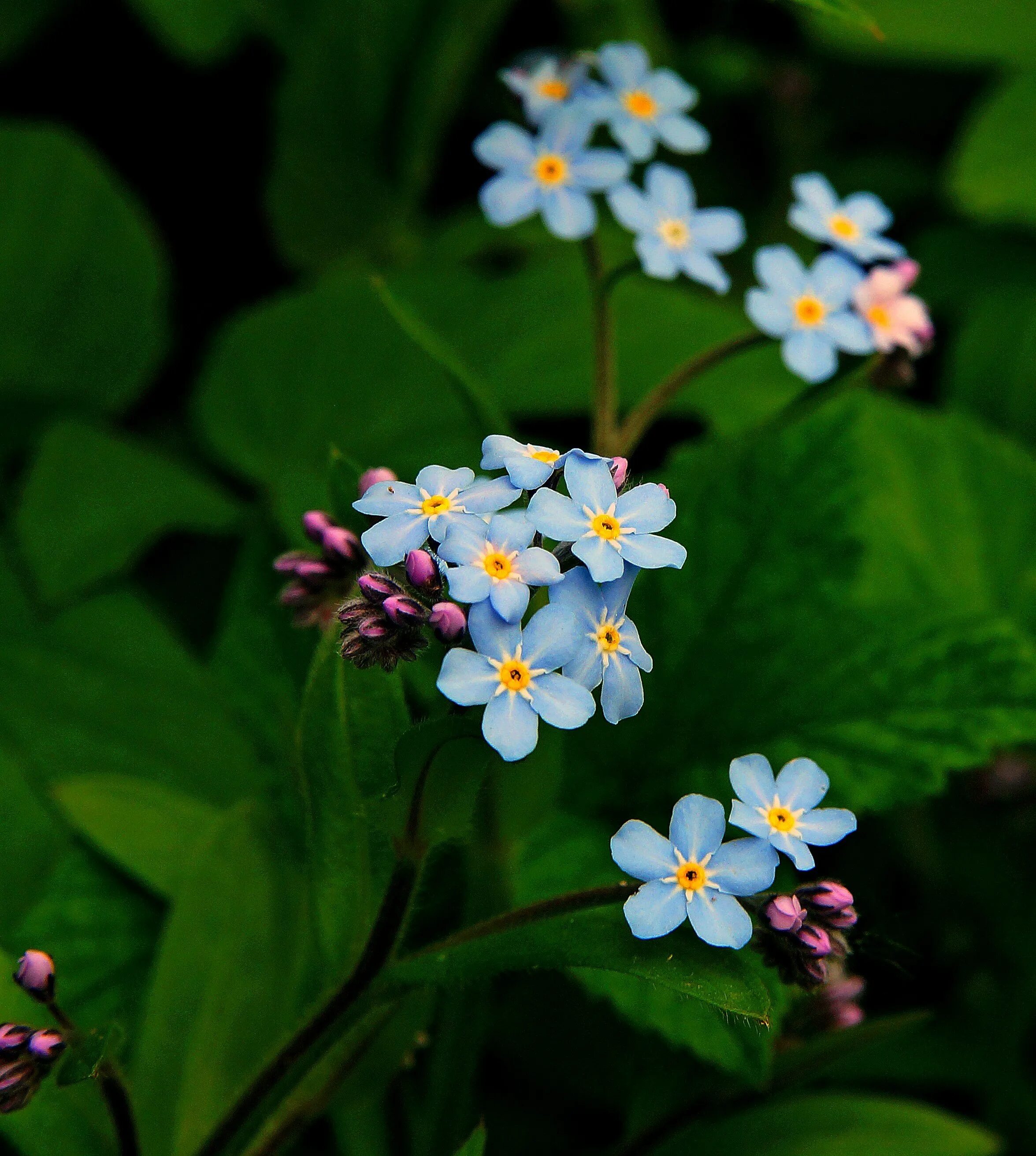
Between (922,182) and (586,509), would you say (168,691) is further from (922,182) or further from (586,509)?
(922,182)

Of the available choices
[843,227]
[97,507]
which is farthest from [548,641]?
[97,507]

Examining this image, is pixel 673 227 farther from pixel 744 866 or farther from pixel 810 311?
pixel 744 866

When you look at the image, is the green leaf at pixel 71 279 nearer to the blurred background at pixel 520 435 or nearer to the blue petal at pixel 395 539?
the blurred background at pixel 520 435

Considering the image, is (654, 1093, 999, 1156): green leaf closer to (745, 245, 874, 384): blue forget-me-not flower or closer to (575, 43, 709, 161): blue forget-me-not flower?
(745, 245, 874, 384): blue forget-me-not flower

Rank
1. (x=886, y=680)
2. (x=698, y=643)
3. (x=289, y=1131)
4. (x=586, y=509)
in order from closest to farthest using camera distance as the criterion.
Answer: (x=586, y=509), (x=289, y=1131), (x=886, y=680), (x=698, y=643)

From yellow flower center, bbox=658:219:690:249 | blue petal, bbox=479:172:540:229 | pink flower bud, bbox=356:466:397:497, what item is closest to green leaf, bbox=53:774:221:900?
pink flower bud, bbox=356:466:397:497

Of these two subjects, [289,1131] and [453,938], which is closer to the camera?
[453,938]

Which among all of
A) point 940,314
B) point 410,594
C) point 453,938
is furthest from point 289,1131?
point 940,314
